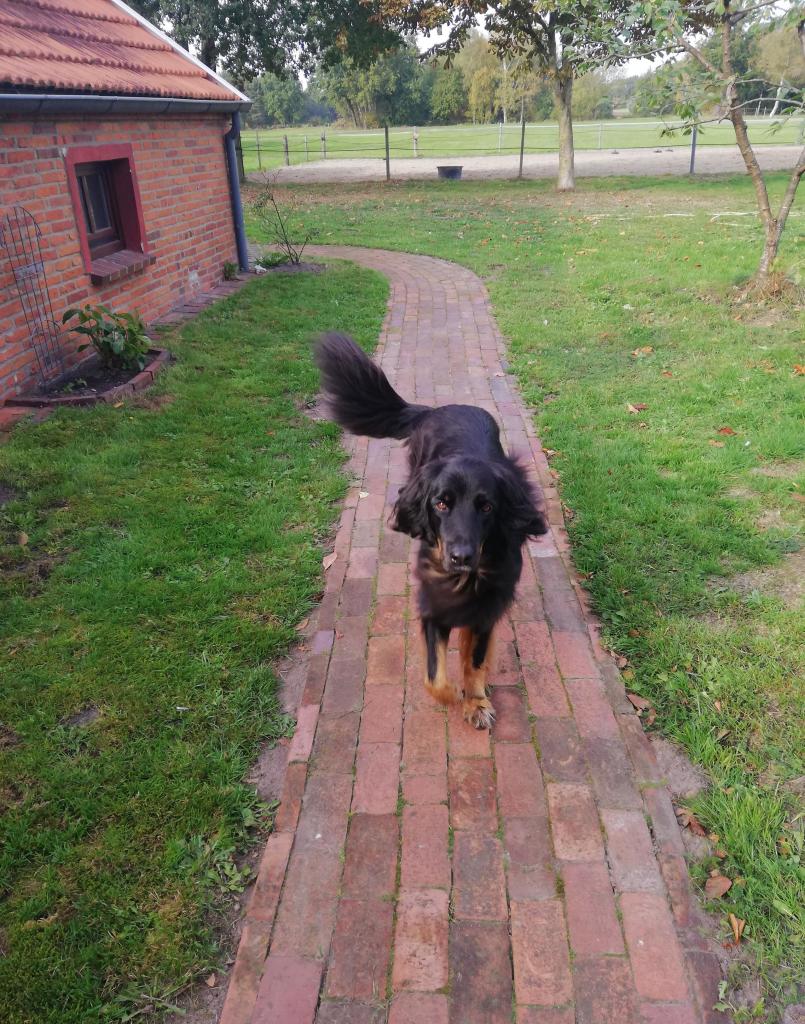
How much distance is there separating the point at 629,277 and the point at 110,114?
635cm

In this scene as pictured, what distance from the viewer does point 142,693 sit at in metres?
2.73

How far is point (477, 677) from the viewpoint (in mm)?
2627

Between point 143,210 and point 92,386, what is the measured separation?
2777mm

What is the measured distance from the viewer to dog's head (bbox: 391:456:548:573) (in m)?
2.27

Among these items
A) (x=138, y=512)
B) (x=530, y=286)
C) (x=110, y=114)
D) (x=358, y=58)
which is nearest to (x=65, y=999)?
(x=138, y=512)

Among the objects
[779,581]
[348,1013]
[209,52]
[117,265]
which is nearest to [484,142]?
[209,52]

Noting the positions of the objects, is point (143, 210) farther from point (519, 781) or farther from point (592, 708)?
point (519, 781)

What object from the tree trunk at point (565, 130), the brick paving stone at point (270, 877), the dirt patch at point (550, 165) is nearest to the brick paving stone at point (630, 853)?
the brick paving stone at point (270, 877)

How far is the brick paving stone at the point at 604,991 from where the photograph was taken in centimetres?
171

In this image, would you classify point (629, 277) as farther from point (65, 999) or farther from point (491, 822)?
Result: point (65, 999)

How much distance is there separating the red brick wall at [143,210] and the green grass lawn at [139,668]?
3.73 ft

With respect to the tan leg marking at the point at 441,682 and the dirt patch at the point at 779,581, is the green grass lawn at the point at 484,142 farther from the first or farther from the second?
the tan leg marking at the point at 441,682

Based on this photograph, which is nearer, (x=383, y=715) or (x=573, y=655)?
(x=383, y=715)

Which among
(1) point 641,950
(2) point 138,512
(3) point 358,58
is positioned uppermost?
(3) point 358,58
